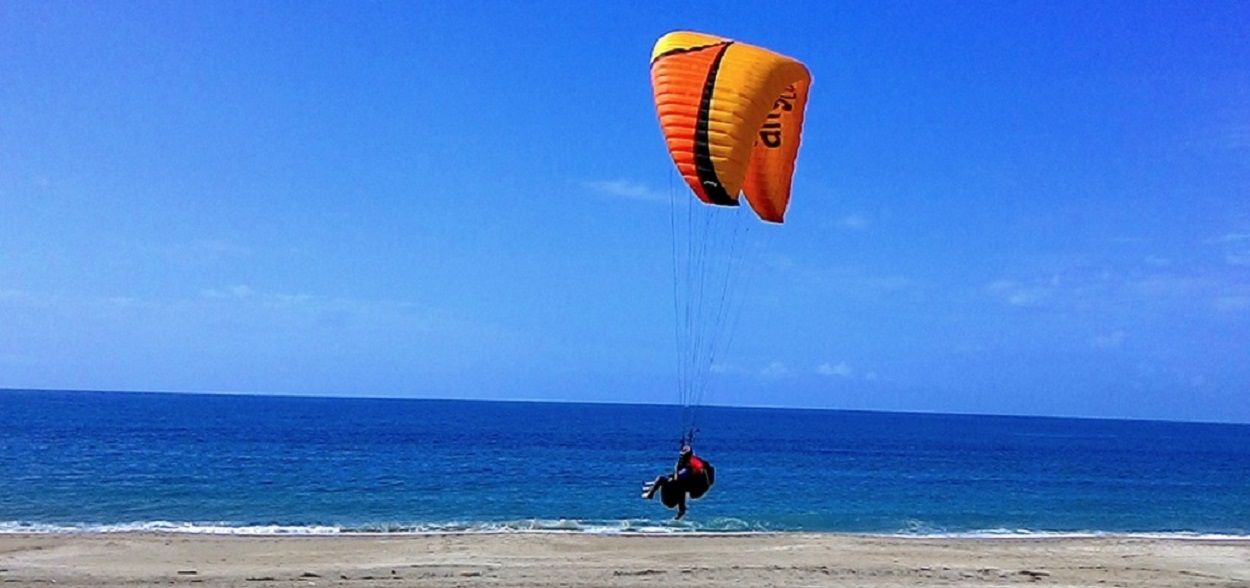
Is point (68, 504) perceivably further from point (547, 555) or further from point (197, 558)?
point (547, 555)

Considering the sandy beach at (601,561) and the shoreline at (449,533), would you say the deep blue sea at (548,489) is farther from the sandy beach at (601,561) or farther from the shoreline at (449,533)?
the sandy beach at (601,561)

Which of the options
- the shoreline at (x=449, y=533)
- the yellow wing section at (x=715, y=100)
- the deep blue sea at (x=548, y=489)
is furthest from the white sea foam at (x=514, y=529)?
the yellow wing section at (x=715, y=100)

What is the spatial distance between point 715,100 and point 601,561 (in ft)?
34.3

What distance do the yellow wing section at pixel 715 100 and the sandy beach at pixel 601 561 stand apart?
7918 mm

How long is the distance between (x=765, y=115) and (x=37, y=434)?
7850cm

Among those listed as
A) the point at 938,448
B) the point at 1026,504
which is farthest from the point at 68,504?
the point at 938,448

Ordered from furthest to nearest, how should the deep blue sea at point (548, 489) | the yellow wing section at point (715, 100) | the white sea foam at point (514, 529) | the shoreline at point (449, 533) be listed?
the deep blue sea at point (548, 489) → the white sea foam at point (514, 529) → the shoreline at point (449, 533) → the yellow wing section at point (715, 100)

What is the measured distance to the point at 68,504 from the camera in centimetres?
3119

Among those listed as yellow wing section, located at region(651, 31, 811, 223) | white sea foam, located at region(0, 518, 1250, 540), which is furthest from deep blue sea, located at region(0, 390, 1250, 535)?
yellow wing section, located at region(651, 31, 811, 223)

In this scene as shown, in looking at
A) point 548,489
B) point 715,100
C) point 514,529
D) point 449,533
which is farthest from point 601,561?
point 548,489

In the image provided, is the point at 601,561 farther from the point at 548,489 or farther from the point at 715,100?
the point at 548,489

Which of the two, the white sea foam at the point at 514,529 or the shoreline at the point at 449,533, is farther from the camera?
the white sea foam at the point at 514,529

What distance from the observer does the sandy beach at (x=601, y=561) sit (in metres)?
17.5

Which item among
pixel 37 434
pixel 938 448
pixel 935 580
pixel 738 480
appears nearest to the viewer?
pixel 935 580
